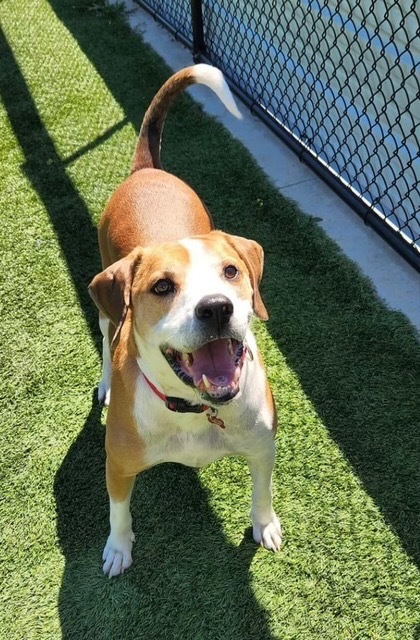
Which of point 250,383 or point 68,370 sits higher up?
point 250,383

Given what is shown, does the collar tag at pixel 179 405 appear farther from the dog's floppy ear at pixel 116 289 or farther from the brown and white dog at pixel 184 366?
the dog's floppy ear at pixel 116 289

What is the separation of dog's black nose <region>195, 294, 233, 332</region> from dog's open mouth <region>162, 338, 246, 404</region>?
0.41 ft

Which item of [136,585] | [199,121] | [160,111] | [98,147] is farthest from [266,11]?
[136,585]

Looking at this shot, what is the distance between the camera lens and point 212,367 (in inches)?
85.9

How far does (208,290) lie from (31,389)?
5.92ft

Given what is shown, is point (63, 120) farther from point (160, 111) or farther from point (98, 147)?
point (160, 111)

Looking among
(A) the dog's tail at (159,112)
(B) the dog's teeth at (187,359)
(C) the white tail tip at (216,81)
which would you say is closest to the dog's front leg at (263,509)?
(B) the dog's teeth at (187,359)

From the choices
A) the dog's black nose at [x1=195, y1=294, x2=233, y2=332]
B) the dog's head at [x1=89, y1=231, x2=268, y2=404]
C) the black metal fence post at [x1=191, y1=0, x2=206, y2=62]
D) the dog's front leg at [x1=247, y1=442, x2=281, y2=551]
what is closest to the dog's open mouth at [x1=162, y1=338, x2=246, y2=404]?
the dog's head at [x1=89, y1=231, x2=268, y2=404]

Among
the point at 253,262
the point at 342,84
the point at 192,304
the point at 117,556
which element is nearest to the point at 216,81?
the point at 253,262

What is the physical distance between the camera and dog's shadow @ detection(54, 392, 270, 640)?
266 centimetres

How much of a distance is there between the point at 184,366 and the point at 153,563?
114 centimetres

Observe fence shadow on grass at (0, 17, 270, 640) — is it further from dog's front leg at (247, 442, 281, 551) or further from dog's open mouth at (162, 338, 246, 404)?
dog's open mouth at (162, 338, 246, 404)

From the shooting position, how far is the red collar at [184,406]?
2.29 metres

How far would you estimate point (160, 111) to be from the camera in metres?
3.72
